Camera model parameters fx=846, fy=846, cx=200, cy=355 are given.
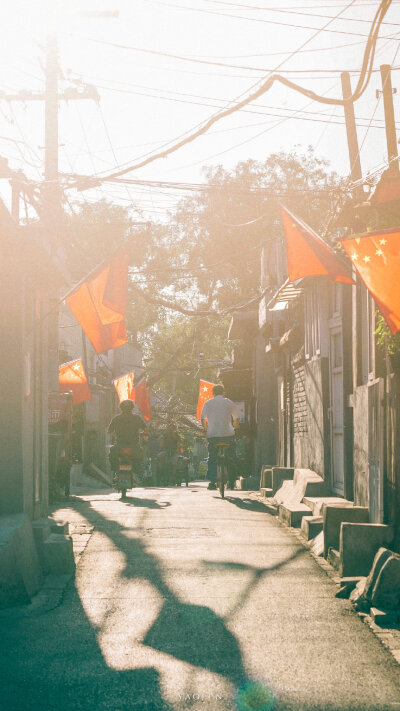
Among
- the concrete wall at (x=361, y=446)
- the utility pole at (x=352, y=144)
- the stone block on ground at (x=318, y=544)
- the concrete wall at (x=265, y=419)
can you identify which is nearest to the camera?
the stone block on ground at (x=318, y=544)

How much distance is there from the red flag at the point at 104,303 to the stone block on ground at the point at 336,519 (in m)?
4.24

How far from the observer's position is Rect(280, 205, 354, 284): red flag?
879 centimetres

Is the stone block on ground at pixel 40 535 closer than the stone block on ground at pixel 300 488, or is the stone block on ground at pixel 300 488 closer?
the stone block on ground at pixel 40 535

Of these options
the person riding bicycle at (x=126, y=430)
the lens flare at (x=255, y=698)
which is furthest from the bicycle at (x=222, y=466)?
the lens flare at (x=255, y=698)

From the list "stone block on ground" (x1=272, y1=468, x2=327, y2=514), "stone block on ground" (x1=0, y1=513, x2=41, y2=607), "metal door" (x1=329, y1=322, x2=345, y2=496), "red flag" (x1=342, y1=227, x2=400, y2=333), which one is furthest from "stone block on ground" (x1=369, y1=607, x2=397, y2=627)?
"metal door" (x1=329, y1=322, x2=345, y2=496)

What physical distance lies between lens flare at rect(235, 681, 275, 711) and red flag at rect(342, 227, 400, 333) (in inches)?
121

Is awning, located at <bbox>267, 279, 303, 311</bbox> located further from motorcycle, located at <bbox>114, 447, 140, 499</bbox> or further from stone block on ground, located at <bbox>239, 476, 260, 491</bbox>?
stone block on ground, located at <bbox>239, 476, 260, 491</bbox>

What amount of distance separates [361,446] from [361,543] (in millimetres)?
1912

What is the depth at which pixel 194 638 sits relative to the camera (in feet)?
18.5

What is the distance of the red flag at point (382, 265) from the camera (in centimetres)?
670

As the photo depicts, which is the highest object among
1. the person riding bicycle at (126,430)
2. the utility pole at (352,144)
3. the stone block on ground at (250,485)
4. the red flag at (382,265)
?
the utility pole at (352,144)

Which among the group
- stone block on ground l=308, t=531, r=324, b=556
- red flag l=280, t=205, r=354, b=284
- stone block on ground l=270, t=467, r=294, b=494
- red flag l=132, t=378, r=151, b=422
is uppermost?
red flag l=280, t=205, r=354, b=284

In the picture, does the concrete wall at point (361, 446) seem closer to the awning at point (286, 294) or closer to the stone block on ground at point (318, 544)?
the stone block on ground at point (318, 544)

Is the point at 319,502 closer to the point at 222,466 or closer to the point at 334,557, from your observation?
the point at 334,557
